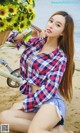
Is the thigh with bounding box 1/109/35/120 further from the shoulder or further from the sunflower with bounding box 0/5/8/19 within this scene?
the sunflower with bounding box 0/5/8/19

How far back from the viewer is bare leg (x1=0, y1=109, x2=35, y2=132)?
2834 mm

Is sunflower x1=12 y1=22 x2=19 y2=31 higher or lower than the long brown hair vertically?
higher

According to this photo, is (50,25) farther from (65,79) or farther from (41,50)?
(65,79)

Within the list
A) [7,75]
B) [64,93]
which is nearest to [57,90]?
[64,93]

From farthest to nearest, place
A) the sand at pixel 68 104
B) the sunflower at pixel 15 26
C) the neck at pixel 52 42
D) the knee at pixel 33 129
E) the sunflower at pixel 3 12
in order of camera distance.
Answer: the sand at pixel 68 104 < the neck at pixel 52 42 < the knee at pixel 33 129 < the sunflower at pixel 15 26 < the sunflower at pixel 3 12

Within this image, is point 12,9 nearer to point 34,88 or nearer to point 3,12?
point 3,12

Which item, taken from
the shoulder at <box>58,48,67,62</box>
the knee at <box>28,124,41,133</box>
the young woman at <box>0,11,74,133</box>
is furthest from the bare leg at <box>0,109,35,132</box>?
the shoulder at <box>58,48,67,62</box>

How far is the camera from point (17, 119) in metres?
Answer: 2.83

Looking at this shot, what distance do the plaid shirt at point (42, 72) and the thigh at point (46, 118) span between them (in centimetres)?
7

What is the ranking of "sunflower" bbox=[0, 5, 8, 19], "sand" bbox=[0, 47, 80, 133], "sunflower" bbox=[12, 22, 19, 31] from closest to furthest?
"sunflower" bbox=[0, 5, 8, 19] < "sunflower" bbox=[12, 22, 19, 31] < "sand" bbox=[0, 47, 80, 133]

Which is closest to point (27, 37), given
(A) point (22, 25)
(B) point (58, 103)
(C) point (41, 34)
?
(C) point (41, 34)

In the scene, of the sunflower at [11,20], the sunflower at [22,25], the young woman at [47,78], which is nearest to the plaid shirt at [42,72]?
the young woman at [47,78]

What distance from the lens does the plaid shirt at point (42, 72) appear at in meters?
2.65

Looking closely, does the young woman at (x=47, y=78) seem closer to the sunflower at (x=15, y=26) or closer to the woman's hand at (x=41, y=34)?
the woman's hand at (x=41, y=34)
